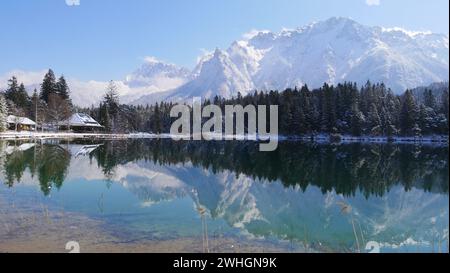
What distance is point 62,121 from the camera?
9794 cm

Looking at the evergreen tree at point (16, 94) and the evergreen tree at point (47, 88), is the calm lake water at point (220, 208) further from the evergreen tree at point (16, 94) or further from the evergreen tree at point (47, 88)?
the evergreen tree at point (47, 88)

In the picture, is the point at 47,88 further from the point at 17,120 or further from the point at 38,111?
the point at 17,120

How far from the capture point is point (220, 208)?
19.7 meters

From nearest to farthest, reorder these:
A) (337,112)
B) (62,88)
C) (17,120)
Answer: (17,120)
(337,112)
(62,88)

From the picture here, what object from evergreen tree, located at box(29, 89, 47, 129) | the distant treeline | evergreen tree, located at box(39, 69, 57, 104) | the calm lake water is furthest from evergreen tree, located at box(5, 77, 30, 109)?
the calm lake water

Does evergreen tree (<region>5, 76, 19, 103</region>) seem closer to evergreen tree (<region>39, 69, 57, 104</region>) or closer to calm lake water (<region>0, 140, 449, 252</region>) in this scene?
evergreen tree (<region>39, 69, 57, 104</region>)

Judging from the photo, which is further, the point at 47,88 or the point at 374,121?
the point at 47,88

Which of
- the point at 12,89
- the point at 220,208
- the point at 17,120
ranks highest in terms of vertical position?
the point at 12,89

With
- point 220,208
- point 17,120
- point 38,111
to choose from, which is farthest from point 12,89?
point 220,208

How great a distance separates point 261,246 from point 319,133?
3036 inches

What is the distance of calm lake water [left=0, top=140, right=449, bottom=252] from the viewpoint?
514 inches

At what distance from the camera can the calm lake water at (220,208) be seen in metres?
13.0

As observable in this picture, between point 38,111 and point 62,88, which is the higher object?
point 62,88

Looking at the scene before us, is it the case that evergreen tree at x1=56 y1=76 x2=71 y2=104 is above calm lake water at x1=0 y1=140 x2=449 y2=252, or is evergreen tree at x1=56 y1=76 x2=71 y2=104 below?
above
